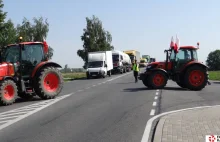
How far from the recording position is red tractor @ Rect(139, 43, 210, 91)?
1930 cm

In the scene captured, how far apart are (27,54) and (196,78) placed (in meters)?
9.26

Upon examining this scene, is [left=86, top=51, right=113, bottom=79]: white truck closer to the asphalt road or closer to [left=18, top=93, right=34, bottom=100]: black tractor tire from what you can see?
[left=18, top=93, right=34, bottom=100]: black tractor tire

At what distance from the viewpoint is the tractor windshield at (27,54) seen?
15141 mm

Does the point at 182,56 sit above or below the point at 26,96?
above

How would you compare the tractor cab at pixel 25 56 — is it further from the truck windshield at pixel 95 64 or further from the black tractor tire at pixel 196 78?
the truck windshield at pixel 95 64

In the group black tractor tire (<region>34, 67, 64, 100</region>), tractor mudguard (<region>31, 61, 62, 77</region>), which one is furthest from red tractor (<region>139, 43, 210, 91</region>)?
tractor mudguard (<region>31, 61, 62, 77</region>)

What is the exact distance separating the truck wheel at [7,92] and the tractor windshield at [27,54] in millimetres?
1577

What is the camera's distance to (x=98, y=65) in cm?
3978

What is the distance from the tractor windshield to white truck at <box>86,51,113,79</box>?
22.9m

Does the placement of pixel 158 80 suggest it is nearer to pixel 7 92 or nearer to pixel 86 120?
pixel 7 92

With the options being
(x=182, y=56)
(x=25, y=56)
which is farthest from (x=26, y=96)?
(x=182, y=56)

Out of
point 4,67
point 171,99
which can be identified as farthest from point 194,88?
point 4,67

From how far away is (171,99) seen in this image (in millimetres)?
14508

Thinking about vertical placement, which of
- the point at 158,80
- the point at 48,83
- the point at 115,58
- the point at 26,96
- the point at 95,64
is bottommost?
the point at 26,96
